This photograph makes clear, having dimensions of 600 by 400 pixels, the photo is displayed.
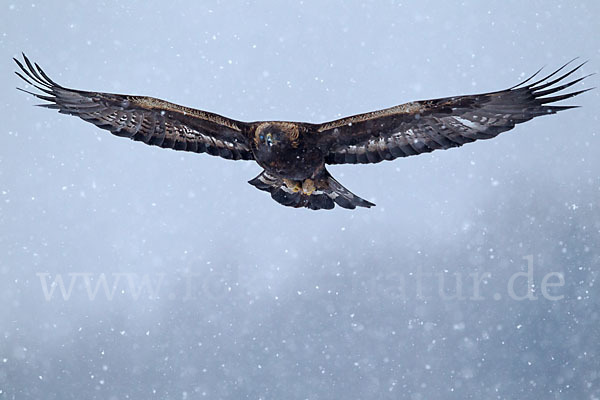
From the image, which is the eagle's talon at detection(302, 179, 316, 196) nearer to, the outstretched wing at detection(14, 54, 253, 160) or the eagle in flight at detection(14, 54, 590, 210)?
the eagle in flight at detection(14, 54, 590, 210)

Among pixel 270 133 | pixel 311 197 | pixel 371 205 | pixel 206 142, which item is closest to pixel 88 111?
pixel 206 142

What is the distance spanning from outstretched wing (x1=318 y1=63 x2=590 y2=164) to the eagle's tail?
0.31 metres

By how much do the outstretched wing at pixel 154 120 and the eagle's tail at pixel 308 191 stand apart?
0.39 metres

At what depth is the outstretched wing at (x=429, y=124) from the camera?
749cm

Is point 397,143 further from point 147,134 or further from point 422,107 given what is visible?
point 147,134

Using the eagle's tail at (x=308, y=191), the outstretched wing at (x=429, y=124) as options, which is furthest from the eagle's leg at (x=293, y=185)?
the outstretched wing at (x=429, y=124)

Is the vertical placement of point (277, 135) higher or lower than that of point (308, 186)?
higher

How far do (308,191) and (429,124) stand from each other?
1.67m

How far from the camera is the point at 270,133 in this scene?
314 inches

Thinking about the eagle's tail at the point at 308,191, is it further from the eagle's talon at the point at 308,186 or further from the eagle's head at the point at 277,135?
the eagle's head at the point at 277,135

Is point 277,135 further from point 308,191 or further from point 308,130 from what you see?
point 308,191

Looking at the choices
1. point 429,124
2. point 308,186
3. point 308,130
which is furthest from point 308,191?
point 429,124

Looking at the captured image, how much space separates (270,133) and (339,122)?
81 centimetres

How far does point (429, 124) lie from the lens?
318 inches
